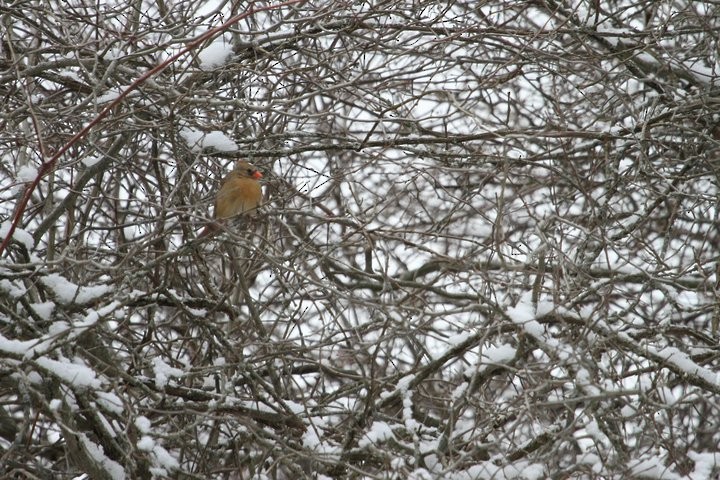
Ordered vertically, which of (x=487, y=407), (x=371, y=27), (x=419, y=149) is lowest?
(x=487, y=407)

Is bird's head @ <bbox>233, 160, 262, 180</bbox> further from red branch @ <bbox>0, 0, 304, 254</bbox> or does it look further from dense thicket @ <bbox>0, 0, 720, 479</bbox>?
red branch @ <bbox>0, 0, 304, 254</bbox>

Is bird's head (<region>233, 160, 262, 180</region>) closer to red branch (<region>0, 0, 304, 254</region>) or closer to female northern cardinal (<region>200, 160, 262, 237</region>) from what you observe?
female northern cardinal (<region>200, 160, 262, 237</region>)

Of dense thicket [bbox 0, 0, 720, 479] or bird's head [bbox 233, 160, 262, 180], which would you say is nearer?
dense thicket [bbox 0, 0, 720, 479]

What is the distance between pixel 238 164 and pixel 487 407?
2.72 metres

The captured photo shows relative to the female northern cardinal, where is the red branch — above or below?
below

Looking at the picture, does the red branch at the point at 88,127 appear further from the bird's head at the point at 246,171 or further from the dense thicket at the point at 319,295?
the bird's head at the point at 246,171

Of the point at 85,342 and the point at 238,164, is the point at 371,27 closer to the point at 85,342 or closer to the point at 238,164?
the point at 238,164

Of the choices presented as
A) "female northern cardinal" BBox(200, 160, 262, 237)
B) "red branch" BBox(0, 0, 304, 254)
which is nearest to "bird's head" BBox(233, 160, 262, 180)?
"female northern cardinal" BBox(200, 160, 262, 237)

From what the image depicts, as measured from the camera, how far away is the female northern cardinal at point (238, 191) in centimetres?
632

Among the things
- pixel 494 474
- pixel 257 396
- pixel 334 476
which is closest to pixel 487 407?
pixel 494 474

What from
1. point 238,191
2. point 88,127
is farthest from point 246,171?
point 88,127

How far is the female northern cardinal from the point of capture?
6.32 metres

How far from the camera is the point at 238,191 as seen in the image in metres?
6.46

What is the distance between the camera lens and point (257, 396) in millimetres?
4957
